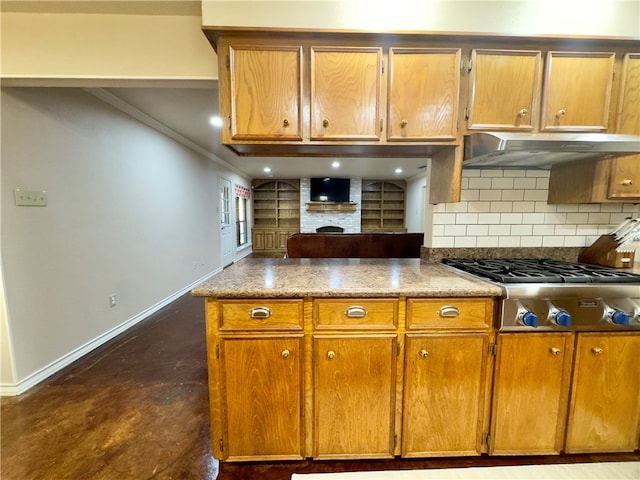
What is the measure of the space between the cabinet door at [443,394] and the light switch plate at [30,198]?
266 centimetres

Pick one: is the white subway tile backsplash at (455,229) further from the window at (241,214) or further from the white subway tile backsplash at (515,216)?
the window at (241,214)

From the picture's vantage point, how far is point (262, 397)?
121 cm

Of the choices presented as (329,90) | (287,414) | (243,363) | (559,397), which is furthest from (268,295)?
(559,397)

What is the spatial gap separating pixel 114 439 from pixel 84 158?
221cm

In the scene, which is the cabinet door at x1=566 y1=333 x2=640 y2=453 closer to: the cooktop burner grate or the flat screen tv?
the cooktop burner grate

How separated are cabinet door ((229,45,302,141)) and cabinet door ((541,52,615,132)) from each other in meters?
1.31

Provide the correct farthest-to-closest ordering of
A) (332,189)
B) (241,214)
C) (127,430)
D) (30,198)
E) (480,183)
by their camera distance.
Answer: (332,189) < (241,214) < (30,198) < (480,183) < (127,430)

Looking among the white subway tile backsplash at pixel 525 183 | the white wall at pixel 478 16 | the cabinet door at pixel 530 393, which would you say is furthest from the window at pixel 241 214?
the cabinet door at pixel 530 393

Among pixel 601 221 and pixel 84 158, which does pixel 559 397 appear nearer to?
pixel 601 221

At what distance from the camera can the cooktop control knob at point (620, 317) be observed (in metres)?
1.13

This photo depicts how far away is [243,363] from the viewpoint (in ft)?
3.92

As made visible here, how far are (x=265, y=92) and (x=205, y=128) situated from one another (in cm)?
254

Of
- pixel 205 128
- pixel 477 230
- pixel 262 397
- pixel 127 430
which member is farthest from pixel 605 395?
pixel 205 128

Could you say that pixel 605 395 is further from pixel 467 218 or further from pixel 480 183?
pixel 480 183
